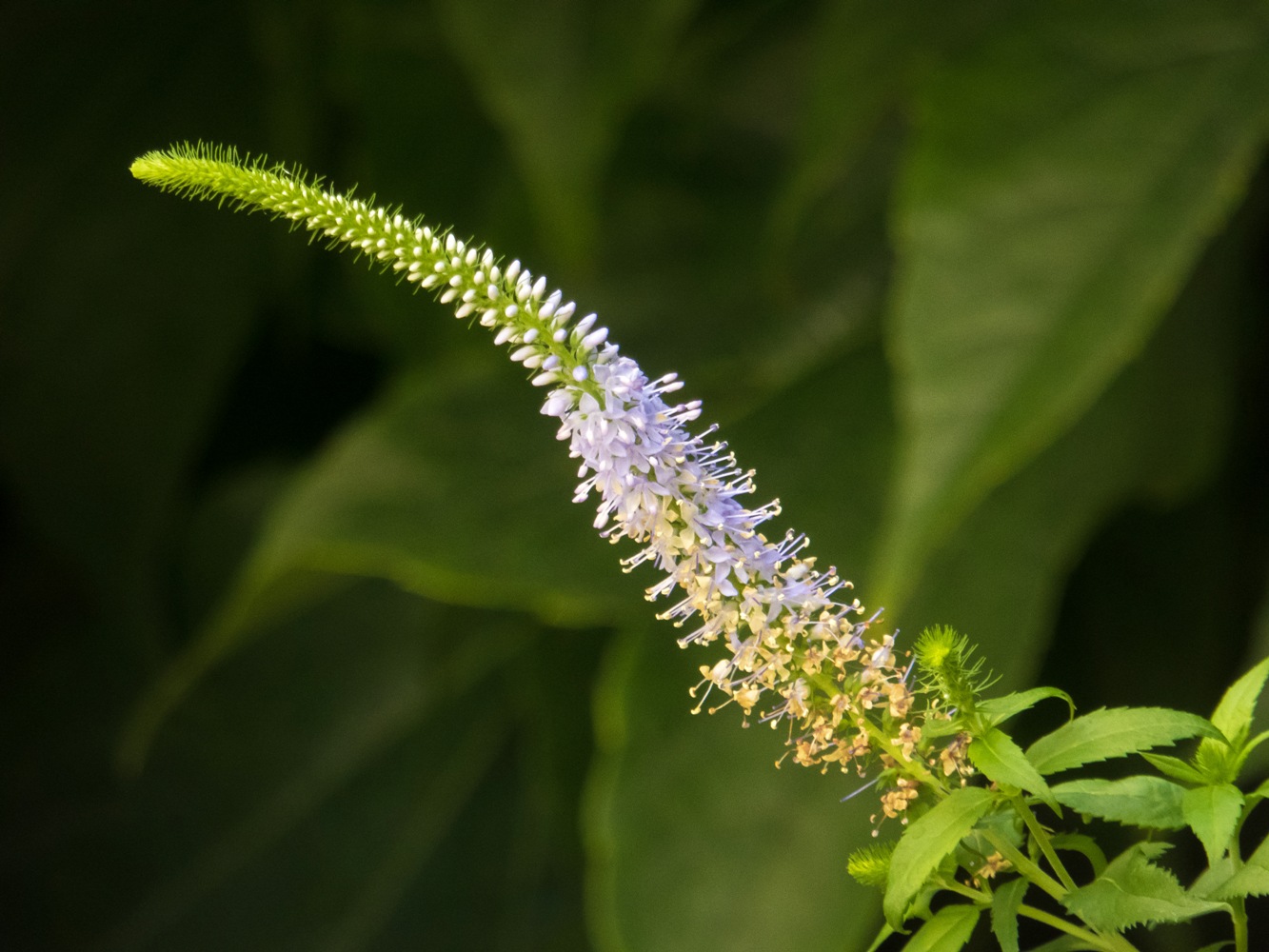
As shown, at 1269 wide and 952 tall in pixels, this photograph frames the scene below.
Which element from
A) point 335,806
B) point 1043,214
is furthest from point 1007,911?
point 335,806

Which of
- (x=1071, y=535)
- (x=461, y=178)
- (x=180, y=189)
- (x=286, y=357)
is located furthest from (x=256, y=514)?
(x=180, y=189)

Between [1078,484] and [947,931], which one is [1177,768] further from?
[1078,484]

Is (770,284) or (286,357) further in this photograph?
(286,357)

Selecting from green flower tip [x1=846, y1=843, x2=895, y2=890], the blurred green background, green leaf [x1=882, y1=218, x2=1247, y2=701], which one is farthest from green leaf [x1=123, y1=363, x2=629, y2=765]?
green flower tip [x1=846, y1=843, x2=895, y2=890]

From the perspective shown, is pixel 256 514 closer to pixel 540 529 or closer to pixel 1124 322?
pixel 540 529

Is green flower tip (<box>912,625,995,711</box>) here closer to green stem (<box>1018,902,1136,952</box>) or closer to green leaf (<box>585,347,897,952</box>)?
green stem (<box>1018,902,1136,952</box>)

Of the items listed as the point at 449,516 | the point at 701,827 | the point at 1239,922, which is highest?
the point at 449,516

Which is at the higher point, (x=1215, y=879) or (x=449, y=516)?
(x=449, y=516)

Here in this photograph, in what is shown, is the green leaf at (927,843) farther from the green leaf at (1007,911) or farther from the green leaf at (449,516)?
the green leaf at (449,516)
